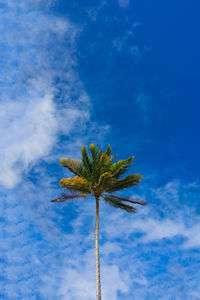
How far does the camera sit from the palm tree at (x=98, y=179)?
1949cm

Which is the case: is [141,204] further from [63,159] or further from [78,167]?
[63,159]

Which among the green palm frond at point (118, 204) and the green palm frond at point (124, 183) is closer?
the green palm frond at point (124, 183)

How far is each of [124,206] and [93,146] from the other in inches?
215

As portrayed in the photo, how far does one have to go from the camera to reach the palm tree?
19.5m

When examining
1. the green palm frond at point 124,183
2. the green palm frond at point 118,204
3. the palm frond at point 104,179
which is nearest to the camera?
the palm frond at point 104,179

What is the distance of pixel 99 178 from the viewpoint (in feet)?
64.5

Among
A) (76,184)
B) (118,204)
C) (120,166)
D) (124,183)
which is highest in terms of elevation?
(120,166)

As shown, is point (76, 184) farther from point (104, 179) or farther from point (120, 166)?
point (120, 166)

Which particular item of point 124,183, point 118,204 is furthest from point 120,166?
point 118,204

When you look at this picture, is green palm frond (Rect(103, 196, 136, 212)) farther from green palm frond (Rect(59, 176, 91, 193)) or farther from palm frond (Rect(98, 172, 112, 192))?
green palm frond (Rect(59, 176, 91, 193))

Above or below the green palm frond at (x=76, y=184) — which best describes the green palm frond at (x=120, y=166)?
above

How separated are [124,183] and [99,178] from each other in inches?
87.8

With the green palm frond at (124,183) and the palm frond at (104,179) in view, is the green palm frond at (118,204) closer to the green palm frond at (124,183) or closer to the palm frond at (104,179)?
the green palm frond at (124,183)

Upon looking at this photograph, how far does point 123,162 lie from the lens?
20.8m
